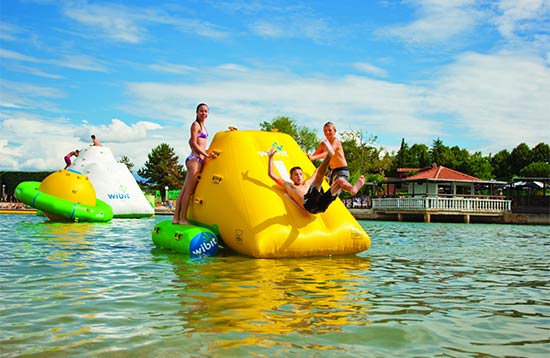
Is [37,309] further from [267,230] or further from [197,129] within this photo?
[197,129]

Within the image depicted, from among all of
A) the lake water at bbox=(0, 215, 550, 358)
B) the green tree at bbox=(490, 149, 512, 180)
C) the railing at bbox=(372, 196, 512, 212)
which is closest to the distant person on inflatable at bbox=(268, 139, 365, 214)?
the lake water at bbox=(0, 215, 550, 358)

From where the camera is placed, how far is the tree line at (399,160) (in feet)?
171

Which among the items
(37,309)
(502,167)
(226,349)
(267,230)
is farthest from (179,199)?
(502,167)

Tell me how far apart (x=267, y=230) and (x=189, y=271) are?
51.1 inches

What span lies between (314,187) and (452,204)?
24.0m

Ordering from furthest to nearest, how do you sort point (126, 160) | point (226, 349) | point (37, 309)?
point (126, 160), point (37, 309), point (226, 349)

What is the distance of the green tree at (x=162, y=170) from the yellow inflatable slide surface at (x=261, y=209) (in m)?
56.1

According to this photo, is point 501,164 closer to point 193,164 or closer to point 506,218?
point 506,218

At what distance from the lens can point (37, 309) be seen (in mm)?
4102

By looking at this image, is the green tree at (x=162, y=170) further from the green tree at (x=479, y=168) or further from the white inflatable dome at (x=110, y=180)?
the white inflatable dome at (x=110, y=180)

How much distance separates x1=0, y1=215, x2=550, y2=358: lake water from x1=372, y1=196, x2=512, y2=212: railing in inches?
870

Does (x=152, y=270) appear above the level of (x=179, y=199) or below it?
below

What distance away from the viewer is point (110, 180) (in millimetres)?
20016

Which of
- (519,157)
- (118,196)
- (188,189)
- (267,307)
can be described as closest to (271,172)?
(188,189)
